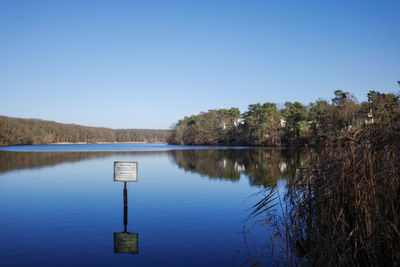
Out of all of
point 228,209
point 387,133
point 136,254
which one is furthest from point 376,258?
point 228,209

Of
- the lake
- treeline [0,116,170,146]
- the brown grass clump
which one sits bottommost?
the lake

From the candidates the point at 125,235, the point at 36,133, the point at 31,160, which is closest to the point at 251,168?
the point at 125,235

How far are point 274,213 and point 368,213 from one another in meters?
6.06

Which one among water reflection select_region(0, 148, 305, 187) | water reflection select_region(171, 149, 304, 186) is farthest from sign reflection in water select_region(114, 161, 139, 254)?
water reflection select_region(0, 148, 305, 187)

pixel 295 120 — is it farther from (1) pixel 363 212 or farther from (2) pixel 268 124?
(1) pixel 363 212

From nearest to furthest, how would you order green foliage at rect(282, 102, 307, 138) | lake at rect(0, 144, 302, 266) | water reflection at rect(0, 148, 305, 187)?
lake at rect(0, 144, 302, 266) → water reflection at rect(0, 148, 305, 187) → green foliage at rect(282, 102, 307, 138)

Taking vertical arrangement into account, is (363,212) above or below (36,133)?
below

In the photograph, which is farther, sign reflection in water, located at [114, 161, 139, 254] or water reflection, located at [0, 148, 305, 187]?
water reflection, located at [0, 148, 305, 187]

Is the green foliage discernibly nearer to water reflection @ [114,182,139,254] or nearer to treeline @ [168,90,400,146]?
treeline @ [168,90,400,146]

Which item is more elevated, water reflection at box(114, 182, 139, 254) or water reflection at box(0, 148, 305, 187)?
water reflection at box(0, 148, 305, 187)

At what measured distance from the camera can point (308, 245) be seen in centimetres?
677

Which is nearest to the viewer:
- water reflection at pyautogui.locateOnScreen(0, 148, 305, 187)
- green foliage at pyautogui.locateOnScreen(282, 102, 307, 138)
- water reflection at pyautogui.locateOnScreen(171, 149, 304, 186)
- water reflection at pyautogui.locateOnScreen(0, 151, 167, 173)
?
water reflection at pyautogui.locateOnScreen(171, 149, 304, 186)

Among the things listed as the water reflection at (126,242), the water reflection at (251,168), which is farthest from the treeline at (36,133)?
the water reflection at (126,242)

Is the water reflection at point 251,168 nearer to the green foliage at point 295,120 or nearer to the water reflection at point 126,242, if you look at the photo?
the water reflection at point 126,242
